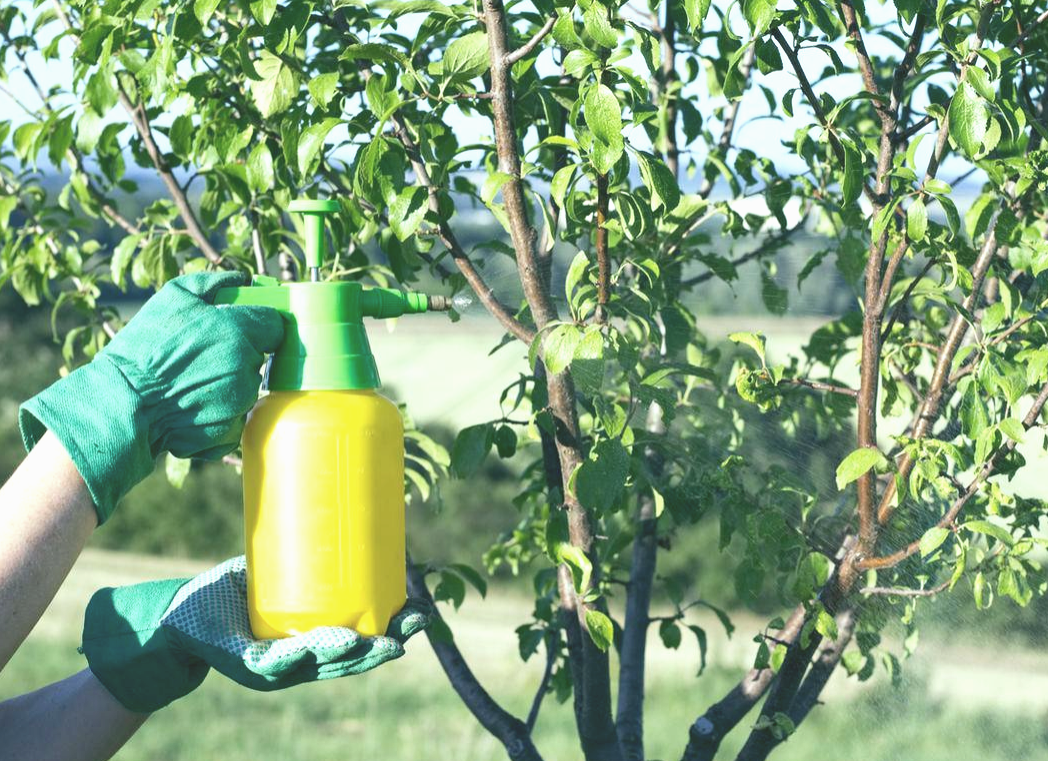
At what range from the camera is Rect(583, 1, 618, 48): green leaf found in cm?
154

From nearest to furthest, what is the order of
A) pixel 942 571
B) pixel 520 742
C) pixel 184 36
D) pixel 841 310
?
pixel 184 36 < pixel 942 571 < pixel 520 742 < pixel 841 310

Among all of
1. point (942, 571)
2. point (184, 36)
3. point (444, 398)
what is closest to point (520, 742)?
point (942, 571)

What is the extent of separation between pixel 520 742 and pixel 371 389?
3.21 feet

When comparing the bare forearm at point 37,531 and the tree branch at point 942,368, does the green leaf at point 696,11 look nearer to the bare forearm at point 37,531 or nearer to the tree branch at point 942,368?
the tree branch at point 942,368

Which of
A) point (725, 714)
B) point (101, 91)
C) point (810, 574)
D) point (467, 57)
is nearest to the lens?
point (467, 57)

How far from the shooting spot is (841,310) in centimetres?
241

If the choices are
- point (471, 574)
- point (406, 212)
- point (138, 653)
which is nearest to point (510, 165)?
point (406, 212)

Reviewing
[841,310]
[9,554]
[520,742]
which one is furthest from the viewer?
[841,310]

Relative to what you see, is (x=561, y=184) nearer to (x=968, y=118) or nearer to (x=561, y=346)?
(x=561, y=346)

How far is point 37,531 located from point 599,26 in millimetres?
862

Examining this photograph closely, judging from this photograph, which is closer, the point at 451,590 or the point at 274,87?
the point at 274,87

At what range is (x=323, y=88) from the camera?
179 cm

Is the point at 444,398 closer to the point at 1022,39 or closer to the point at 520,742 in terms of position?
the point at 520,742

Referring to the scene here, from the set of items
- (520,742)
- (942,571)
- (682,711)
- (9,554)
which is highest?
(9,554)
